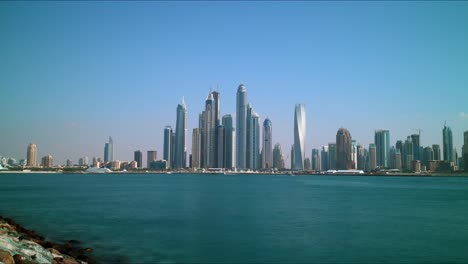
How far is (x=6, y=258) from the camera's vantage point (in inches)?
733

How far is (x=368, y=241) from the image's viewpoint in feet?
111

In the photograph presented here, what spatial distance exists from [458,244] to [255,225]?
64.6 feet

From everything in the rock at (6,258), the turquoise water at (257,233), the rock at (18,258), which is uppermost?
the rock at (6,258)

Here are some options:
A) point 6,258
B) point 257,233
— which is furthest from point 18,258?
point 257,233

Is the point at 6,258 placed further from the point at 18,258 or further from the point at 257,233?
the point at 257,233

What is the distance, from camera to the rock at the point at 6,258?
1839cm

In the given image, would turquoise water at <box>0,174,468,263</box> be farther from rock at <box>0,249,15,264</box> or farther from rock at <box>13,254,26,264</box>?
rock at <box>0,249,15,264</box>

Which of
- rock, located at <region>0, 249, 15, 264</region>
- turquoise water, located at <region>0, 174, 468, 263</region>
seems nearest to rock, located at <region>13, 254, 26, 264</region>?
rock, located at <region>0, 249, 15, 264</region>

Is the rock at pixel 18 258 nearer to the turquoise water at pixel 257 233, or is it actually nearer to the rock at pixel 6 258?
the rock at pixel 6 258

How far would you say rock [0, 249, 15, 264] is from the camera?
1839 cm

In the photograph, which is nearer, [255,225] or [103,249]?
[103,249]

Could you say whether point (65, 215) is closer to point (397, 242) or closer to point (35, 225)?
point (35, 225)

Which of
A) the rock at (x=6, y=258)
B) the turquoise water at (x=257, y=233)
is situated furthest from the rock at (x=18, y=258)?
the turquoise water at (x=257, y=233)

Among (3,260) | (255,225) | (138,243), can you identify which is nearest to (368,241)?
(255,225)
